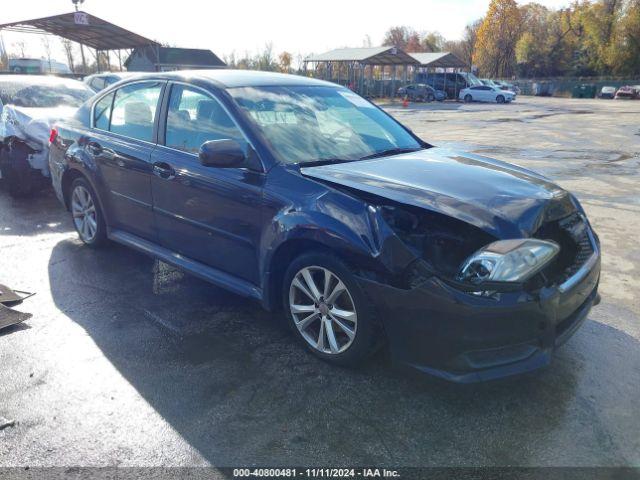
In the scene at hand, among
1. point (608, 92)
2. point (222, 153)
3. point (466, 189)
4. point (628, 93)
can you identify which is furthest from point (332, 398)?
point (608, 92)

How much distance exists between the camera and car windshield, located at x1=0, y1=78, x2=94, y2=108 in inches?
350

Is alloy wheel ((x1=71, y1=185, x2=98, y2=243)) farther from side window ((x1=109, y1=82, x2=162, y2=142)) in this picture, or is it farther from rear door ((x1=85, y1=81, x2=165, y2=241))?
side window ((x1=109, y1=82, x2=162, y2=142))

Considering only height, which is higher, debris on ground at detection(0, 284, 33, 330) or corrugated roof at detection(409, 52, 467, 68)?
corrugated roof at detection(409, 52, 467, 68)

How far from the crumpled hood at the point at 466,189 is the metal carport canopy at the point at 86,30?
2159cm

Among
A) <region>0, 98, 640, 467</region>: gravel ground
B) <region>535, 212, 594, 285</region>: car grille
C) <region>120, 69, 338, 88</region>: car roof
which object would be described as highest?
<region>120, 69, 338, 88</region>: car roof

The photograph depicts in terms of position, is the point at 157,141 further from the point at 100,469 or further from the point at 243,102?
the point at 100,469

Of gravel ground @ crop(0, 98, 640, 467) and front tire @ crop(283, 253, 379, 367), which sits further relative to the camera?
front tire @ crop(283, 253, 379, 367)

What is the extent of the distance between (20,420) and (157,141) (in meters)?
2.27

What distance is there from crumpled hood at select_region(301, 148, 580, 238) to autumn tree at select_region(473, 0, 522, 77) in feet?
278

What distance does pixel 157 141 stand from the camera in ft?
13.8

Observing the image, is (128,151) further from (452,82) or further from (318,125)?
(452,82)

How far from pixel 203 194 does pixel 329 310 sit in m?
1.30

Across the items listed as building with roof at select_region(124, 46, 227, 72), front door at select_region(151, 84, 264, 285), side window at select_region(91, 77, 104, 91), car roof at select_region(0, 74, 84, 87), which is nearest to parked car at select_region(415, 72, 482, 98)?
building with roof at select_region(124, 46, 227, 72)

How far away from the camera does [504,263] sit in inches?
104
